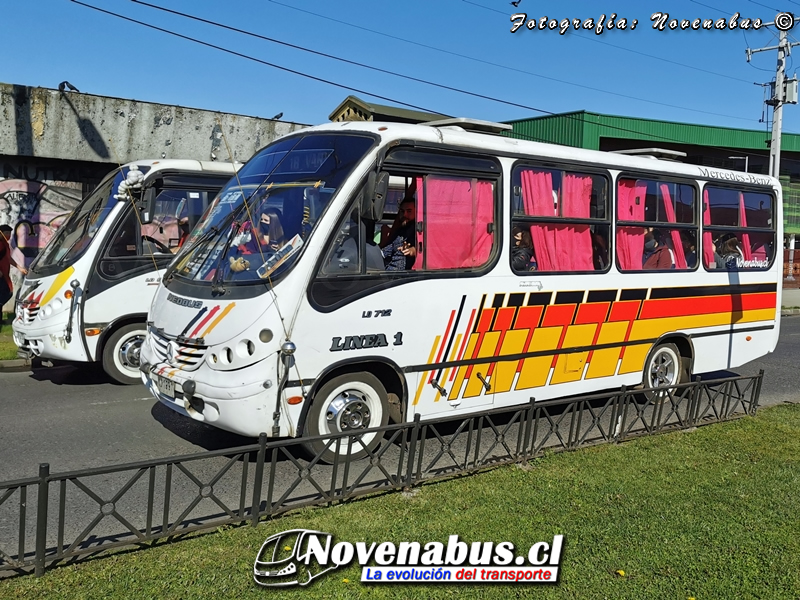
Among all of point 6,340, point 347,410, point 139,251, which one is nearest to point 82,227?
point 139,251

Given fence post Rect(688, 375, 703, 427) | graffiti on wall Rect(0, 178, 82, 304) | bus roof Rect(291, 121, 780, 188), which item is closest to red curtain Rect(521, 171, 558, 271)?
bus roof Rect(291, 121, 780, 188)

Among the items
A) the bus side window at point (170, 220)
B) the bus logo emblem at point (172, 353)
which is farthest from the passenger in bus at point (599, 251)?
the bus side window at point (170, 220)

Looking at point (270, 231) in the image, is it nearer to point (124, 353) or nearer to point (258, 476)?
point (258, 476)

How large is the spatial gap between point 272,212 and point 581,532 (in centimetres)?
359

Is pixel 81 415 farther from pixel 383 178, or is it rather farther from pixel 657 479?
pixel 657 479

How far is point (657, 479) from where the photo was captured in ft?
20.5

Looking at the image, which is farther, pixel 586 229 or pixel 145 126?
pixel 145 126

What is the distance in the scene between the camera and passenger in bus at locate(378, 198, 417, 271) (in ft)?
22.3

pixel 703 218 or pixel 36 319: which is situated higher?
pixel 703 218

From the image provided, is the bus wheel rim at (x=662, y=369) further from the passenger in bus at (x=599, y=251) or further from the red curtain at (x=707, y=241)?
the passenger in bus at (x=599, y=251)

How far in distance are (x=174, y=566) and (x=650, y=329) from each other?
6.62m

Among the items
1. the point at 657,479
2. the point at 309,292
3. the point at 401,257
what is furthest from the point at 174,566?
the point at 657,479
